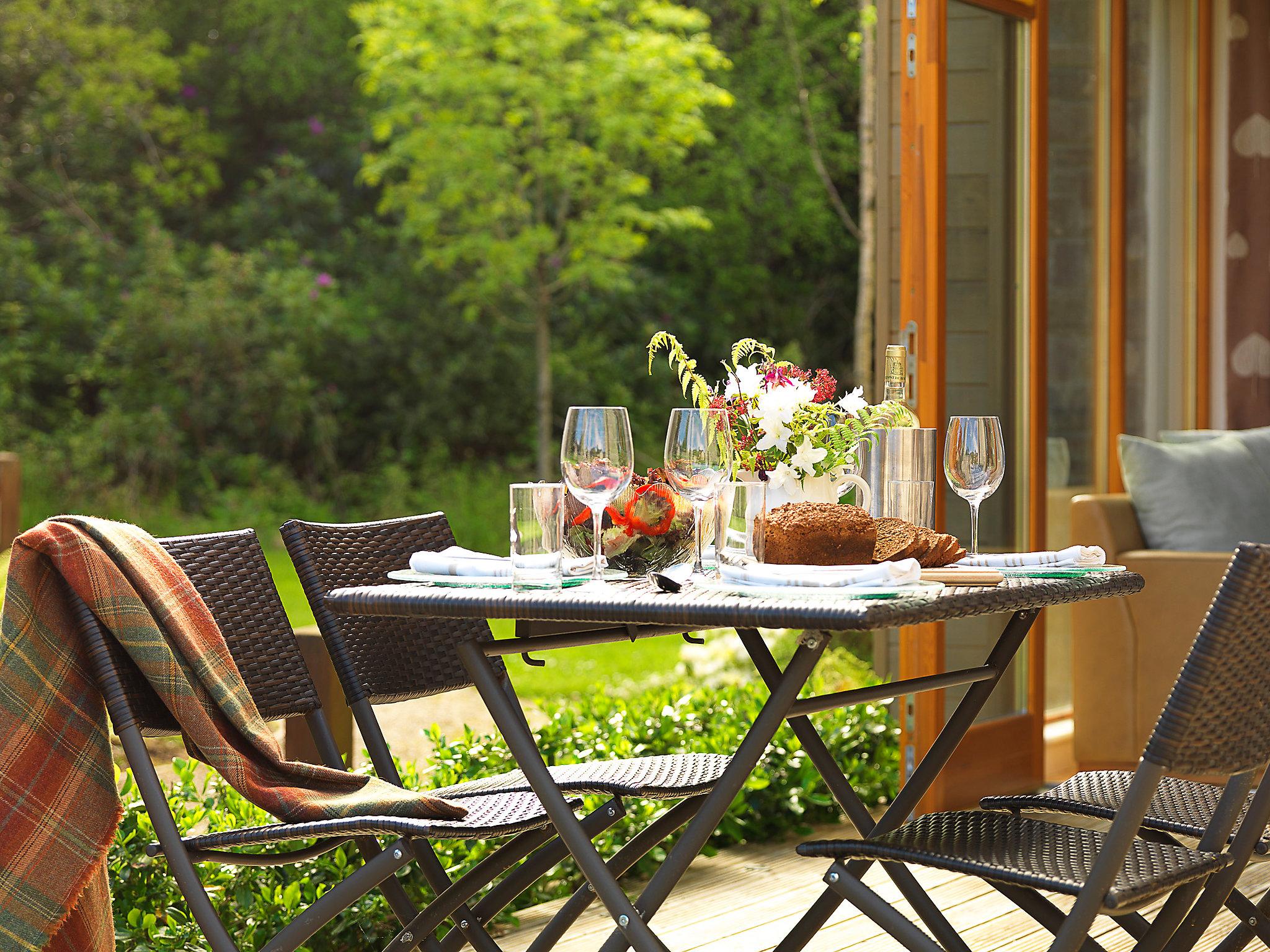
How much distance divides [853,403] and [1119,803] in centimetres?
66

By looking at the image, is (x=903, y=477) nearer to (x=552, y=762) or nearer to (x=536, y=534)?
(x=536, y=534)

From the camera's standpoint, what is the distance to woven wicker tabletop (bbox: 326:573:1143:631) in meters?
1.52

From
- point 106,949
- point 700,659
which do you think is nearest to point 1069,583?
point 106,949

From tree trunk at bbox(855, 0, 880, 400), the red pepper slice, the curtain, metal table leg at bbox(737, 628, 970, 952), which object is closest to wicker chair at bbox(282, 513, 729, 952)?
metal table leg at bbox(737, 628, 970, 952)

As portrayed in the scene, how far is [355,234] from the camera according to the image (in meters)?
11.1

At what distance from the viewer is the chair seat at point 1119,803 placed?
1.96 m

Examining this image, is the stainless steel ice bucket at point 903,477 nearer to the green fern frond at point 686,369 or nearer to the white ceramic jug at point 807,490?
the white ceramic jug at point 807,490

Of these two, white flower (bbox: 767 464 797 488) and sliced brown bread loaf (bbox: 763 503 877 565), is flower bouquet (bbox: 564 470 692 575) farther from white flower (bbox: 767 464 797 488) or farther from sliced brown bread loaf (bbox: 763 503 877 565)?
sliced brown bread loaf (bbox: 763 503 877 565)

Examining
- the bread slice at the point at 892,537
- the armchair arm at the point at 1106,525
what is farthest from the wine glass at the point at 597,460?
the armchair arm at the point at 1106,525

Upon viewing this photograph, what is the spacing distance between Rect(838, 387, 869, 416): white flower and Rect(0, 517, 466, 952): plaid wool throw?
2.42ft

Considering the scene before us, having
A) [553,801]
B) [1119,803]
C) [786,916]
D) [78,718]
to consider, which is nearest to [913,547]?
[1119,803]

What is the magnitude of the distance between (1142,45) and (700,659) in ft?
9.24

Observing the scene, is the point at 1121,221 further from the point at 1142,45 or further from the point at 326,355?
the point at 326,355

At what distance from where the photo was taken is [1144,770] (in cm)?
152
